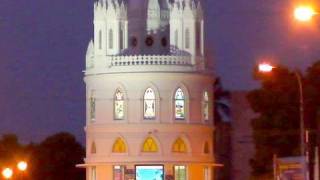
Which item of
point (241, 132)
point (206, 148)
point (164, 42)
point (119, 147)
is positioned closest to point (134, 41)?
point (164, 42)

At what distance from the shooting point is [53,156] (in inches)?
4306

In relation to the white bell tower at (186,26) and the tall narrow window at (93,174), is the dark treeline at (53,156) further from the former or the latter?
the white bell tower at (186,26)

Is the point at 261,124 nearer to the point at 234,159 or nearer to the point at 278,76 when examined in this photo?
the point at 278,76

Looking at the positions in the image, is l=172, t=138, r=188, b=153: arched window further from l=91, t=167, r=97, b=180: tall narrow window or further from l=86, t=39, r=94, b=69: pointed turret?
l=86, t=39, r=94, b=69: pointed turret

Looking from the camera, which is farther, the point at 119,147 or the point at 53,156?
the point at 53,156

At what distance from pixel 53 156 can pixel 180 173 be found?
16.6 metres

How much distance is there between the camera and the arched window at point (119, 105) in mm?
95875

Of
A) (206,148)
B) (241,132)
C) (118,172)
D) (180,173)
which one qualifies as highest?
(241,132)

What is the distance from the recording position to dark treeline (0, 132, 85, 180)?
354 ft

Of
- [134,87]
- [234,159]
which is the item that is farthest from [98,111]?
[234,159]

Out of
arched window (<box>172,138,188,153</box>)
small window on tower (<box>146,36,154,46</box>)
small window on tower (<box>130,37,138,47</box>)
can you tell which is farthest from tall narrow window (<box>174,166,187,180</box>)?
small window on tower (<box>130,37,138,47</box>)

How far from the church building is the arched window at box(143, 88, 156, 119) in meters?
0.07

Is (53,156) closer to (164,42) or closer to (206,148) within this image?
(164,42)

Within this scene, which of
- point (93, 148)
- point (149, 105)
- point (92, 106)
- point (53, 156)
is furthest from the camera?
point (53, 156)
